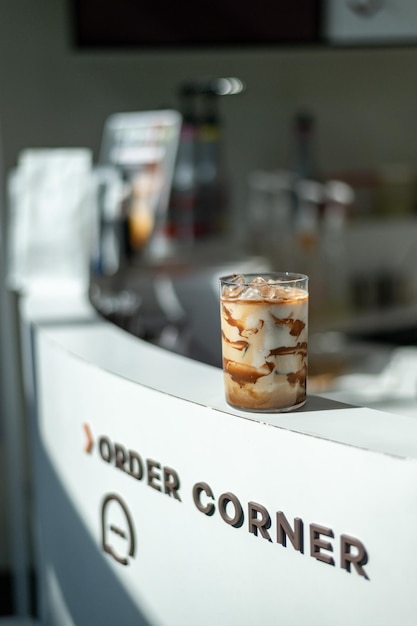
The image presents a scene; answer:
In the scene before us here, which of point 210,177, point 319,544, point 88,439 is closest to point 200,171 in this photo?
point 210,177

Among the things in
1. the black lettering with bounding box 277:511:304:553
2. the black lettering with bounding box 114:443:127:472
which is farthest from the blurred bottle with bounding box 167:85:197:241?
the black lettering with bounding box 277:511:304:553

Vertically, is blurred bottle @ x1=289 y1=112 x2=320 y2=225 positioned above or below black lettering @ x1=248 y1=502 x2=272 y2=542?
above

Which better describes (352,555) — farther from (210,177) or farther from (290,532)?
(210,177)

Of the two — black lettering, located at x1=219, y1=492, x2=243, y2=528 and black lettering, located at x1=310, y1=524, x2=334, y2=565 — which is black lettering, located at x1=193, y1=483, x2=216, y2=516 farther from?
black lettering, located at x1=310, y1=524, x2=334, y2=565

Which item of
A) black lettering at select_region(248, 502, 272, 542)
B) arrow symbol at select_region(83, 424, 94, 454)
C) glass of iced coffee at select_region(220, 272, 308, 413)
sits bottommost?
arrow symbol at select_region(83, 424, 94, 454)

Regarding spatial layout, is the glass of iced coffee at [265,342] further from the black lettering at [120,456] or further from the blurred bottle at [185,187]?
the blurred bottle at [185,187]

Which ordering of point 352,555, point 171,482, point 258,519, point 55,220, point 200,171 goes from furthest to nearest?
point 200,171, point 55,220, point 171,482, point 258,519, point 352,555

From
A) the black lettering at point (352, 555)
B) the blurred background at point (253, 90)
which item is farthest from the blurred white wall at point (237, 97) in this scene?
the black lettering at point (352, 555)
